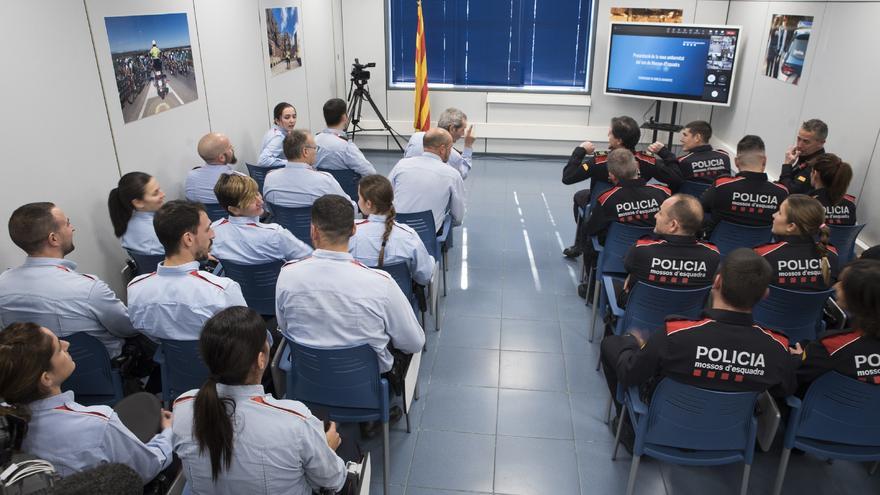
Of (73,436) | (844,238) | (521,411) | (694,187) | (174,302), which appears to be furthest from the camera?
(694,187)

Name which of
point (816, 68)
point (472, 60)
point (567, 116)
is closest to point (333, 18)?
point (472, 60)

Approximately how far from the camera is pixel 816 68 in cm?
512

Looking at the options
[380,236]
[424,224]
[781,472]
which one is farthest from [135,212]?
[781,472]

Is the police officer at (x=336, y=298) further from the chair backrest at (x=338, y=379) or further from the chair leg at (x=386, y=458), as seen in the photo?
the chair leg at (x=386, y=458)

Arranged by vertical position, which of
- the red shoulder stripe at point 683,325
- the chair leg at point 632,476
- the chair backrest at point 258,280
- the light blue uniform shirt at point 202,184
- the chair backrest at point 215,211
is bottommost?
the chair leg at point 632,476

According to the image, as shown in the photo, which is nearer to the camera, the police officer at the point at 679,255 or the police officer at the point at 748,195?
the police officer at the point at 679,255

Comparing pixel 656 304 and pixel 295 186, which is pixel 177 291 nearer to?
pixel 295 186

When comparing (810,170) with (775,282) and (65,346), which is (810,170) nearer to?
(775,282)

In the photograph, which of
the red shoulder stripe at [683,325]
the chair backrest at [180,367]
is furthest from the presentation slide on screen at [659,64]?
the chair backrest at [180,367]

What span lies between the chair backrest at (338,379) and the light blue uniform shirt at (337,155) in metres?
3.22

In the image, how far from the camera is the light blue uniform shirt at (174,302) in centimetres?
234

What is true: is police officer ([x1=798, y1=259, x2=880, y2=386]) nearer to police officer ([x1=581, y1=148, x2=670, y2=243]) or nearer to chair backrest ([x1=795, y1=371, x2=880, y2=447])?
chair backrest ([x1=795, y1=371, x2=880, y2=447])

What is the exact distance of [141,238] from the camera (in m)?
3.29

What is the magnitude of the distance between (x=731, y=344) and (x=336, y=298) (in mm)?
1551
